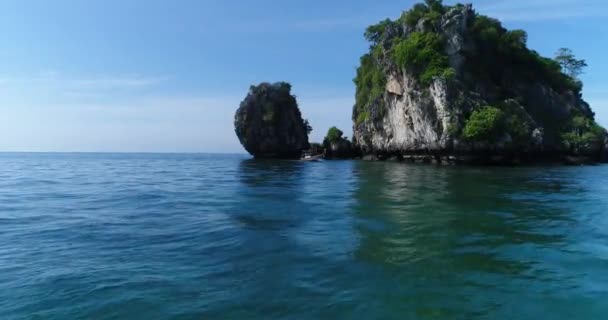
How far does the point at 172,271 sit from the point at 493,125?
40.5m

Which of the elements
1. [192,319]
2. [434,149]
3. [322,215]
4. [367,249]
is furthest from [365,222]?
[434,149]

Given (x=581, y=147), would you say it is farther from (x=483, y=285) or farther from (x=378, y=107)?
(x=483, y=285)

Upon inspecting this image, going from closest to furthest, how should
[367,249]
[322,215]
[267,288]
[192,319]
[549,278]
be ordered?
[192,319] → [267,288] → [549,278] → [367,249] → [322,215]

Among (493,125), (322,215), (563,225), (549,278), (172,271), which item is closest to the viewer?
(549,278)

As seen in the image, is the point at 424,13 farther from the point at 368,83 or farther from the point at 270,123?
the point at 270,123

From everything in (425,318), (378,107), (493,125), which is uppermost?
(378,107)

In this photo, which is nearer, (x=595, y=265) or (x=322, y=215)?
(x=595, y=265)

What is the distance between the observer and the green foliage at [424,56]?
48.1 metres

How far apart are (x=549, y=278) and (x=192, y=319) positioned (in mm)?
6254

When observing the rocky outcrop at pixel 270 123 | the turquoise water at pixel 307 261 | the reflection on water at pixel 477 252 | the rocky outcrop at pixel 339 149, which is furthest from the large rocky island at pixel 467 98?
the turquoise water at pixel 307 261

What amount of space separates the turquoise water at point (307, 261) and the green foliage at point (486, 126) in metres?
25.9

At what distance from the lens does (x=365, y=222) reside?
41.3ft

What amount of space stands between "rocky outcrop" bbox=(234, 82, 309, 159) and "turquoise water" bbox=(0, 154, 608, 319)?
5802 cm

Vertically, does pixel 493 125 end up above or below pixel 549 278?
above
